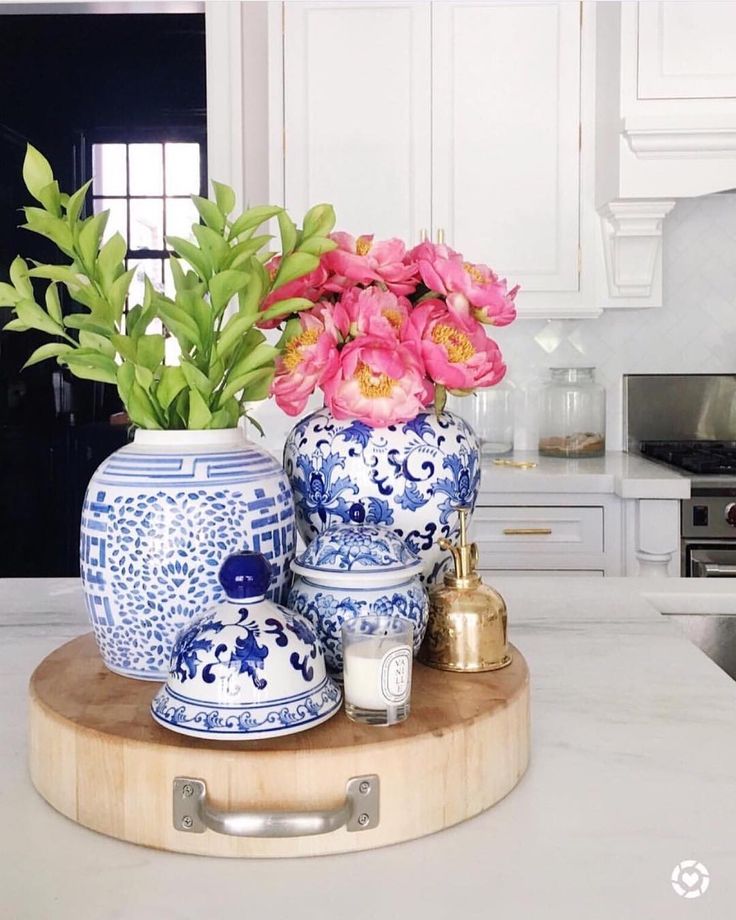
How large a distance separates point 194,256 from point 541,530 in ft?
6.38

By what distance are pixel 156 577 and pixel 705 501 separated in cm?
201

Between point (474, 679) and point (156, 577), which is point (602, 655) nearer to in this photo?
point (474, 679)

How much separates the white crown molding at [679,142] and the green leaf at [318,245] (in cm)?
206

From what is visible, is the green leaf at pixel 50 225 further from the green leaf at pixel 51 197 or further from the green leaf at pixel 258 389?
the green leaf at pixel 258 389

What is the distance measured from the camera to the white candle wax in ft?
2.32

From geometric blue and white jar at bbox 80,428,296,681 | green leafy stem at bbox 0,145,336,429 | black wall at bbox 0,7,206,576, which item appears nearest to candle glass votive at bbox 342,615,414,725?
geometric blue and white jar at bbox 80,428,296,681

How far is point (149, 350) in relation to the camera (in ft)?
2.67

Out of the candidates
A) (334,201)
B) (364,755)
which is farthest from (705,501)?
(364,755)

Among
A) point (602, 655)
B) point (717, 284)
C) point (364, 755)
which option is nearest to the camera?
point (364, 755)

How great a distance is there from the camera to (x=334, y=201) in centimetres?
289

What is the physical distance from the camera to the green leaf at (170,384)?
0.83 metres

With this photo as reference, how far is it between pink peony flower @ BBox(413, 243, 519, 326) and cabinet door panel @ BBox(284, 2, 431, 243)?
6.66 feet

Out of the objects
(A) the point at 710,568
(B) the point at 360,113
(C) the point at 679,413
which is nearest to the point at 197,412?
(A) the point at 710,568

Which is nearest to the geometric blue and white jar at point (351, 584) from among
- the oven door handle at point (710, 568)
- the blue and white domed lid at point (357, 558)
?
the blue and white domed lid at point (357, 558)
